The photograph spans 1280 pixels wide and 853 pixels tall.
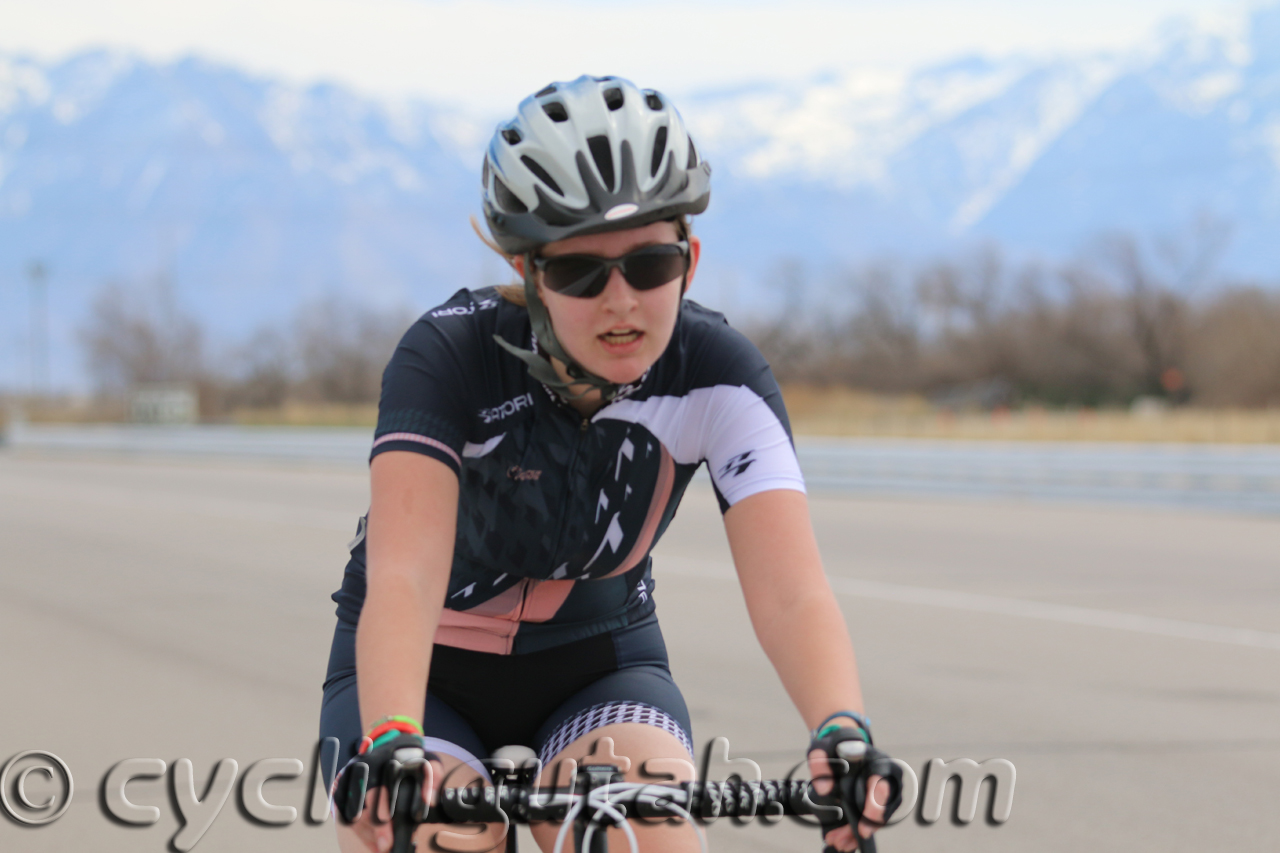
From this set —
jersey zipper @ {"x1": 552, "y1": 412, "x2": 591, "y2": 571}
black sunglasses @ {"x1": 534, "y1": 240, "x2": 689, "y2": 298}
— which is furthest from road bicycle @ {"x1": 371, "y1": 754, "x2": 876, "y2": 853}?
black sunglasses @ {"x1": 534, "y1": 240, "x2": 689, "y2": 298}

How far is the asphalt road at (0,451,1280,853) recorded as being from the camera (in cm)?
527

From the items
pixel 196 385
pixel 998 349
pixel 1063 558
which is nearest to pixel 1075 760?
pixel 1063 558

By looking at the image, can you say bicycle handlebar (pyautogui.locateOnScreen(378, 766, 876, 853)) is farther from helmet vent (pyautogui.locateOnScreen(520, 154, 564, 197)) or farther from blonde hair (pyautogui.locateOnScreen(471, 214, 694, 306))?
helmet vent (pyautogui.locateOnScreen(520, 154, 564, 197))

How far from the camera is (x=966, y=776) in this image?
5719 millimetres

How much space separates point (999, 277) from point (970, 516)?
4555cm

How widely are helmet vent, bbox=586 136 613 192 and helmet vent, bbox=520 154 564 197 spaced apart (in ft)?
0.25

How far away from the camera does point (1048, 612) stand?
9633 millimetres

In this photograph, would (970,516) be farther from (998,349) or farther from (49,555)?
(998,349)

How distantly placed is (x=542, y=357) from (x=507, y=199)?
0.91 feet

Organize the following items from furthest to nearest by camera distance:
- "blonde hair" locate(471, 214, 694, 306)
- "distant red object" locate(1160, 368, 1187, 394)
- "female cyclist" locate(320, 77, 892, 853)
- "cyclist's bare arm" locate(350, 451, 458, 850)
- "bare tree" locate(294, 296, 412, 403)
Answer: "bare tree" locate(294, 296, 412, 403)
"distant red object" locate(1160, 368, 1187, 394)
"blonde hair" locate(471, 214, 694, 306)
"female cyclist" locate(320, 77, 892, 853)
"cyclist's bare arm" locate(350, 451, 458, 850)

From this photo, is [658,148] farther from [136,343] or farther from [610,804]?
[136,343]

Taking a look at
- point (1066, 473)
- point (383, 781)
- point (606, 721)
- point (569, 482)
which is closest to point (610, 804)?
point (383, 781)

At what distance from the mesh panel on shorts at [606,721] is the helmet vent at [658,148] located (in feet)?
3.12

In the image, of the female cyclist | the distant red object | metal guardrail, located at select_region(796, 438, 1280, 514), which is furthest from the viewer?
the distant red object
